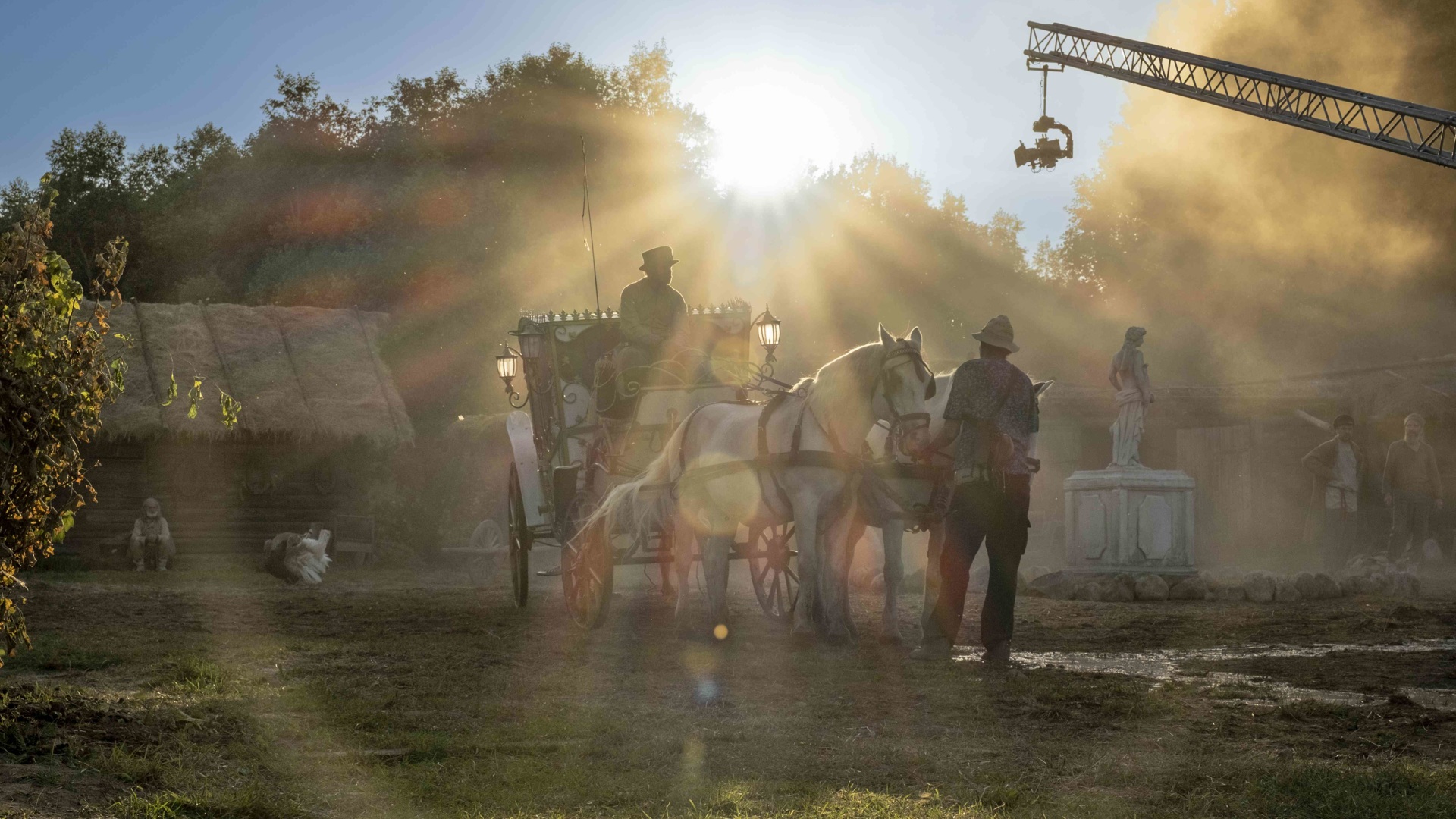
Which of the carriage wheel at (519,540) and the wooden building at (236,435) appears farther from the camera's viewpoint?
the wooden building at (236,435)

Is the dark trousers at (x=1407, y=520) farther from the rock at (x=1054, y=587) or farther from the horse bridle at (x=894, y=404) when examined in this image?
the horse bridle at (x=894, y=404)

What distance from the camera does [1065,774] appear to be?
14.8ft

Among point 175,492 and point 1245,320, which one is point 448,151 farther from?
point 1245,320

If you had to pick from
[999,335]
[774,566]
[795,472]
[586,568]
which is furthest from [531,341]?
[999,335]

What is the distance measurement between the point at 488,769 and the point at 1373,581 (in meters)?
11.6

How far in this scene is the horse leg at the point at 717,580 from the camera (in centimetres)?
866

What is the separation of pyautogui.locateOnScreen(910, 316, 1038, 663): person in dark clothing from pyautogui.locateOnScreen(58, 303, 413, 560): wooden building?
15.6 metres

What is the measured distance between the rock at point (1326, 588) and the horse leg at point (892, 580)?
6248mm

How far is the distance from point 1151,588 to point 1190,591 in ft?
1.29

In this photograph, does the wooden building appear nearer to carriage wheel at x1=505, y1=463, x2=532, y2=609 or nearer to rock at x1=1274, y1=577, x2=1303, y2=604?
carriage wheel at x1=505, y1=463, x2=532, y2=609

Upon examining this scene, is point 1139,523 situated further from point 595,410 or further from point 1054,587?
point 595,410

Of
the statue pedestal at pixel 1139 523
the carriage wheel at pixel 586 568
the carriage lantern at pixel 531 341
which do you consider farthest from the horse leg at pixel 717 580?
the statue pedestal at pixel 1139 523

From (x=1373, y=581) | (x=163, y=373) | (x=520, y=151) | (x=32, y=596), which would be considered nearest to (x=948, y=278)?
(x=520, y=151)

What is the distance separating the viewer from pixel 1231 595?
12938 millimetres
